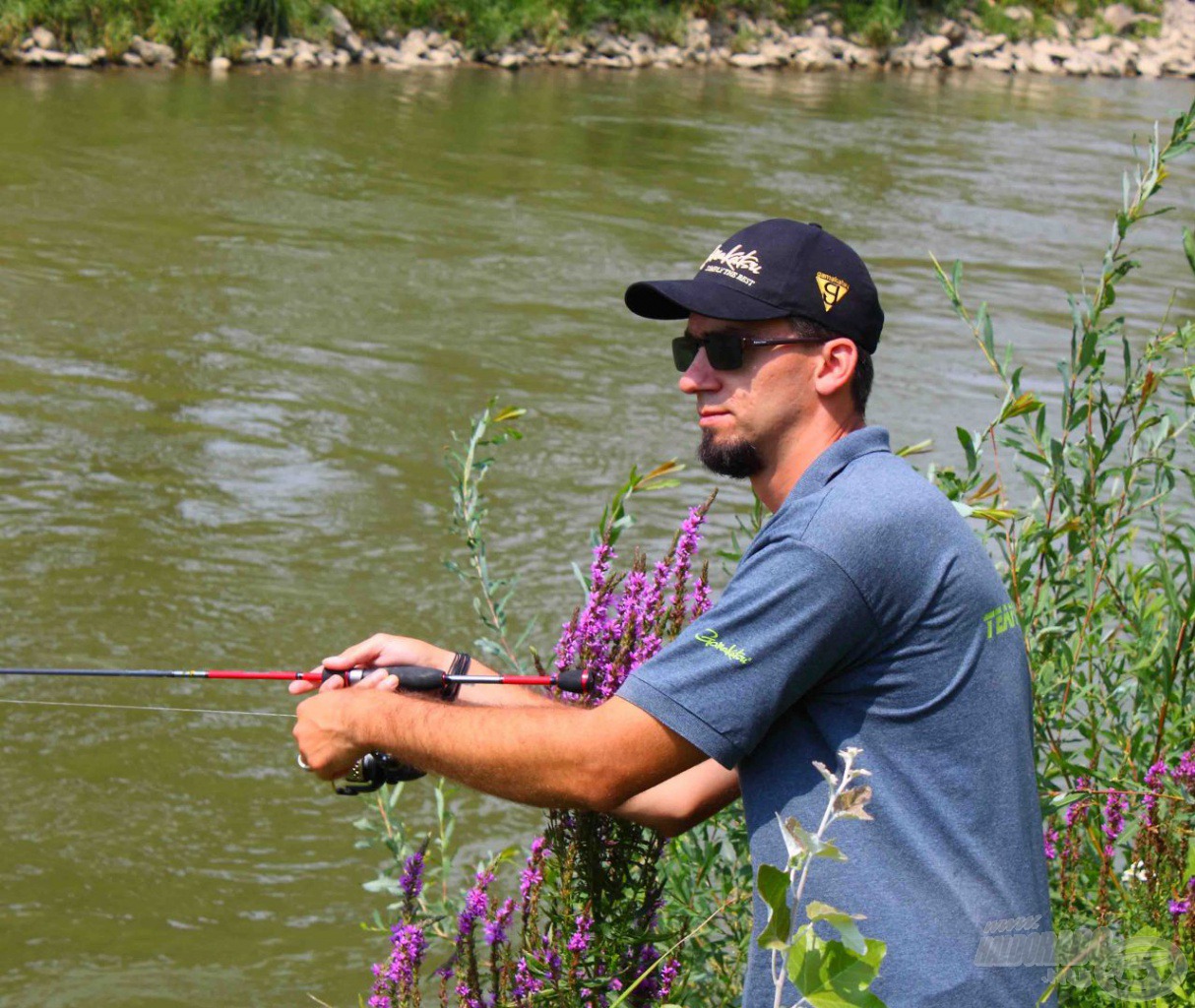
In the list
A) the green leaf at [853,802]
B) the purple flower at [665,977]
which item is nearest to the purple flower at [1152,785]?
the purple flower at [665,977]

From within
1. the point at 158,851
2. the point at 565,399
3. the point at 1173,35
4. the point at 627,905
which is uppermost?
the point at 1173,35

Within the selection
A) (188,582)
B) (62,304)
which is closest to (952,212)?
(62,304)

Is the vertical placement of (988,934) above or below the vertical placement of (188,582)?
above

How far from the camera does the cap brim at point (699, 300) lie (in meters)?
2.37

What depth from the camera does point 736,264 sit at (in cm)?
242

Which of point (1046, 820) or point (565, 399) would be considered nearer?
point (1046, 820)

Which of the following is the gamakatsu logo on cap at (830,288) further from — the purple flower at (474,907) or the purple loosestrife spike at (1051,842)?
the purple loosestrife spike at (1051,842)

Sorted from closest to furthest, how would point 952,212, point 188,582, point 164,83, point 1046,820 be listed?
point 1046,820 < point 188,582 < point 952,212 < point 164,83

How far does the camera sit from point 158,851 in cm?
525

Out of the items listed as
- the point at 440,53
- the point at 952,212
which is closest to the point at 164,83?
the point at 440,53

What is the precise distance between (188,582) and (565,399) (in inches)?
129

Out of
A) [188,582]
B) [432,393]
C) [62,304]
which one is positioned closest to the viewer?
[188,582]

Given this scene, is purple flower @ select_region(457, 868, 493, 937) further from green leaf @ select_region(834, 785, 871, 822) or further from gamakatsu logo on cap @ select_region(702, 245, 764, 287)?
green leaf @ select_region(834, 785, 871, 822)

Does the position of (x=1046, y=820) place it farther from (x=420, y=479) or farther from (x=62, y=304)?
(x=62, y=304)
